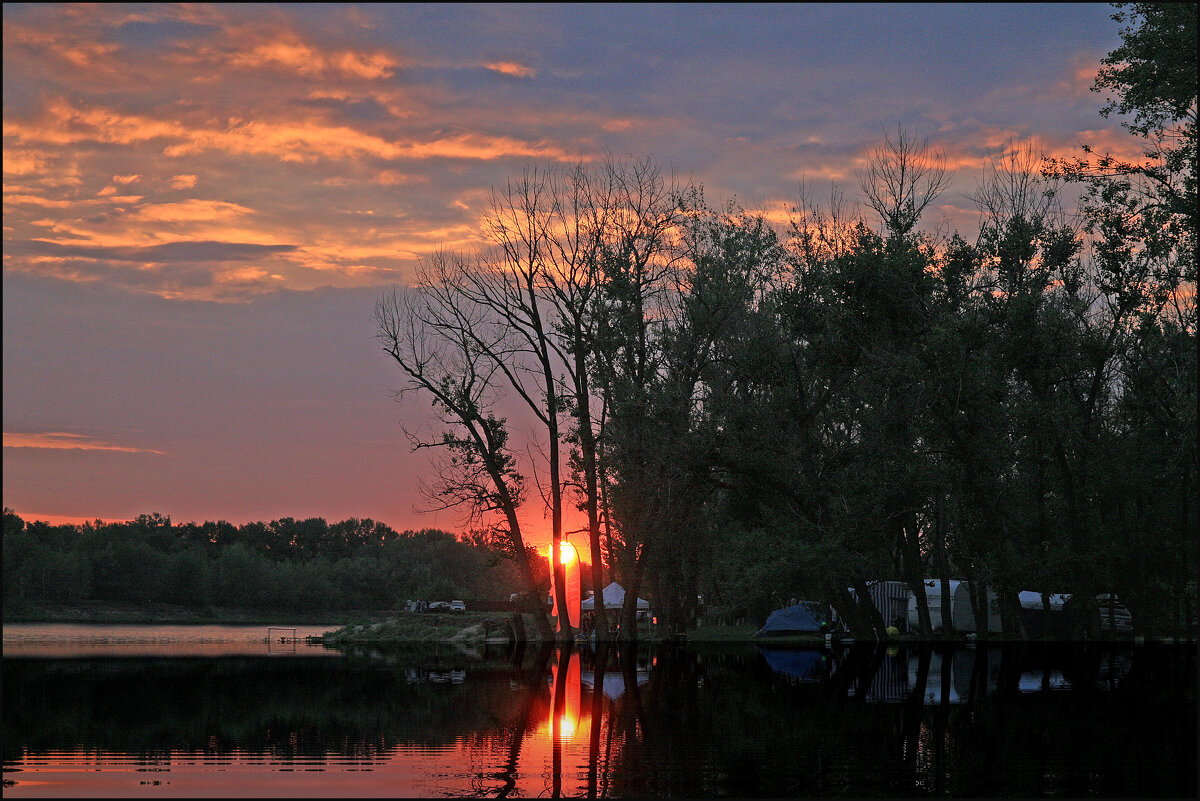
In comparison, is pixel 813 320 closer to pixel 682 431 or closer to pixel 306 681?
pixel 682 431

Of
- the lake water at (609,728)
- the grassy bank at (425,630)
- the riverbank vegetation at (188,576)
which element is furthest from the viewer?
the riverbank vegetation at (188,576)

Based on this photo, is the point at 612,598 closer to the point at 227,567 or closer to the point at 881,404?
the point at 881,404

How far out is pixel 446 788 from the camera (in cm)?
1335

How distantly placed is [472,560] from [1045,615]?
134945mm

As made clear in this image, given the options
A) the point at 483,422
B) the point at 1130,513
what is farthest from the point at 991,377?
the point at 483,422

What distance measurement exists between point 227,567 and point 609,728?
12003cm

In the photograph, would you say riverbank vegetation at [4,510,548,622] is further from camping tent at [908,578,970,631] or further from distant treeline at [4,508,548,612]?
camping tent at [908,578,970,631]

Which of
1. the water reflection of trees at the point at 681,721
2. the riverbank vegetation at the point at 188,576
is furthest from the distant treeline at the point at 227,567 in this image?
the water reflection of trees at the point at 681,721

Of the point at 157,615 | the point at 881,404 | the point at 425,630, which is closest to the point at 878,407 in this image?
the point at 881,404

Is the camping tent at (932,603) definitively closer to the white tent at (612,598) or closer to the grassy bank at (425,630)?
the white tent at (612,598)

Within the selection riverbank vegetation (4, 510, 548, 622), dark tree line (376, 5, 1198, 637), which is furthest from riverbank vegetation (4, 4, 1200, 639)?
riverbank vegetation (4, 510, 548, 622)

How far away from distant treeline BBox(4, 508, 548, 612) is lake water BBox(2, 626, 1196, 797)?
2941 inches

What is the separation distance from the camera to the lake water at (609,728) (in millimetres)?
13773

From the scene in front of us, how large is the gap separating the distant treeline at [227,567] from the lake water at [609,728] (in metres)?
74.7
